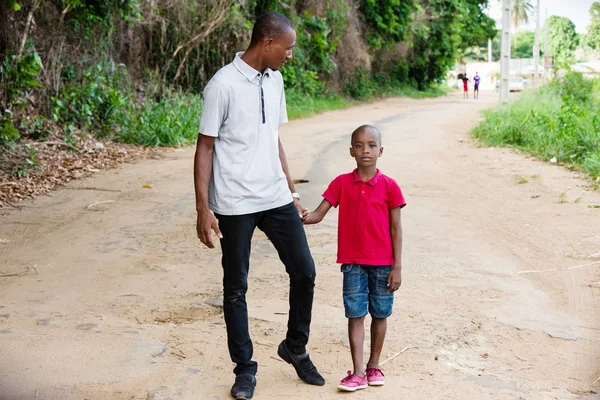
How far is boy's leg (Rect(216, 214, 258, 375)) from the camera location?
11.9 feet

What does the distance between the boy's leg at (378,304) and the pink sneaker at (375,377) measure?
2cm

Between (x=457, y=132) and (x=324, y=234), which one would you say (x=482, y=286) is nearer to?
(x=324, y=234)

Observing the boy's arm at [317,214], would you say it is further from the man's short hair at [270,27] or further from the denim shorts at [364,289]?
the man's short hair at [270,27]

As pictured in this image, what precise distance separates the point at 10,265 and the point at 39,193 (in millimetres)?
3243

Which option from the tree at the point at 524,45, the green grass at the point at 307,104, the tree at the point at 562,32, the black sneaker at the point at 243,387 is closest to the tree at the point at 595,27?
the green grass at the point at 307,104

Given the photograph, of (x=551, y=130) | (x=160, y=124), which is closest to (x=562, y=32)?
(x=551, y=130)

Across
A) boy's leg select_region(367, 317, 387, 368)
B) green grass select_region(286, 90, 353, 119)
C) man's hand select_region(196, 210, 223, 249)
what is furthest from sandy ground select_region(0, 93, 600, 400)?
green grass select_region(286, 90, 353, 119)

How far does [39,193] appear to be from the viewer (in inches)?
366

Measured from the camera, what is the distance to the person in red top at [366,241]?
3727 mm

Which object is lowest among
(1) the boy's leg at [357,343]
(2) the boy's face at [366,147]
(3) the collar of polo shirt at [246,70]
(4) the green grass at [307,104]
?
(4) the green grass at [307,104]

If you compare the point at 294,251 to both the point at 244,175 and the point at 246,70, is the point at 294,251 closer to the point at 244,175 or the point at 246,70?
the point at 244,175

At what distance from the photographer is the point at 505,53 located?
18.6 metres

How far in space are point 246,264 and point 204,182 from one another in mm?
432

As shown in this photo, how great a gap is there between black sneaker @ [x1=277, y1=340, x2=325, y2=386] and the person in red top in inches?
6.3
